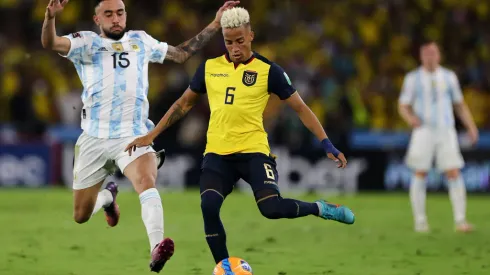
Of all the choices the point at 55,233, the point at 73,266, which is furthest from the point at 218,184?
the point at 55,233

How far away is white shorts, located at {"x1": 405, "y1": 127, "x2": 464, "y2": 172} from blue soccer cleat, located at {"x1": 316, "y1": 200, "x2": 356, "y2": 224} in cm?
576

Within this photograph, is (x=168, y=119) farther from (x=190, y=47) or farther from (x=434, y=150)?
(x=434, y=150)

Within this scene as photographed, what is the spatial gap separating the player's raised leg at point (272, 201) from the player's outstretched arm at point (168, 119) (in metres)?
0.72

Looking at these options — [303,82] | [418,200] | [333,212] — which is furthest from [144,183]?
[303,82]

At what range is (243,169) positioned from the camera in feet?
27.9

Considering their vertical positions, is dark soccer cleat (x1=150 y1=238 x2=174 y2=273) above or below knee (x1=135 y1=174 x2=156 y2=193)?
below

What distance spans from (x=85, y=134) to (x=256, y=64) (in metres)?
1.92

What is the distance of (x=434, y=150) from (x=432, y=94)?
0.80m

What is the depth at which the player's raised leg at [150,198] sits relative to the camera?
813 centimetres

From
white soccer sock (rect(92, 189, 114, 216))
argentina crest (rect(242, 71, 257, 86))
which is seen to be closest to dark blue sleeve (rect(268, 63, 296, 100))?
argentina crest (rect(242, 71, 257, 86))

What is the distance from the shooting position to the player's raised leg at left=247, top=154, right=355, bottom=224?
8.27 m

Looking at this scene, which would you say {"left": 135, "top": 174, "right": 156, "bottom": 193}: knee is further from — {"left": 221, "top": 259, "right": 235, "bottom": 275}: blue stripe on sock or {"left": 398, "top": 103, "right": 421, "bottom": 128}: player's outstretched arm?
{"left": 398, "top": 103, "right": 421, "bottom": 128}: player's outstretched arm

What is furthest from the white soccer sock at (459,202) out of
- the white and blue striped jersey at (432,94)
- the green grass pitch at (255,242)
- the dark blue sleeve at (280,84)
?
the dark blue sleeve at (280,84)

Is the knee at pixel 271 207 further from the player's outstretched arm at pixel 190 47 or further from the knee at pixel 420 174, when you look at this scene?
the knee at pixel 420 174
